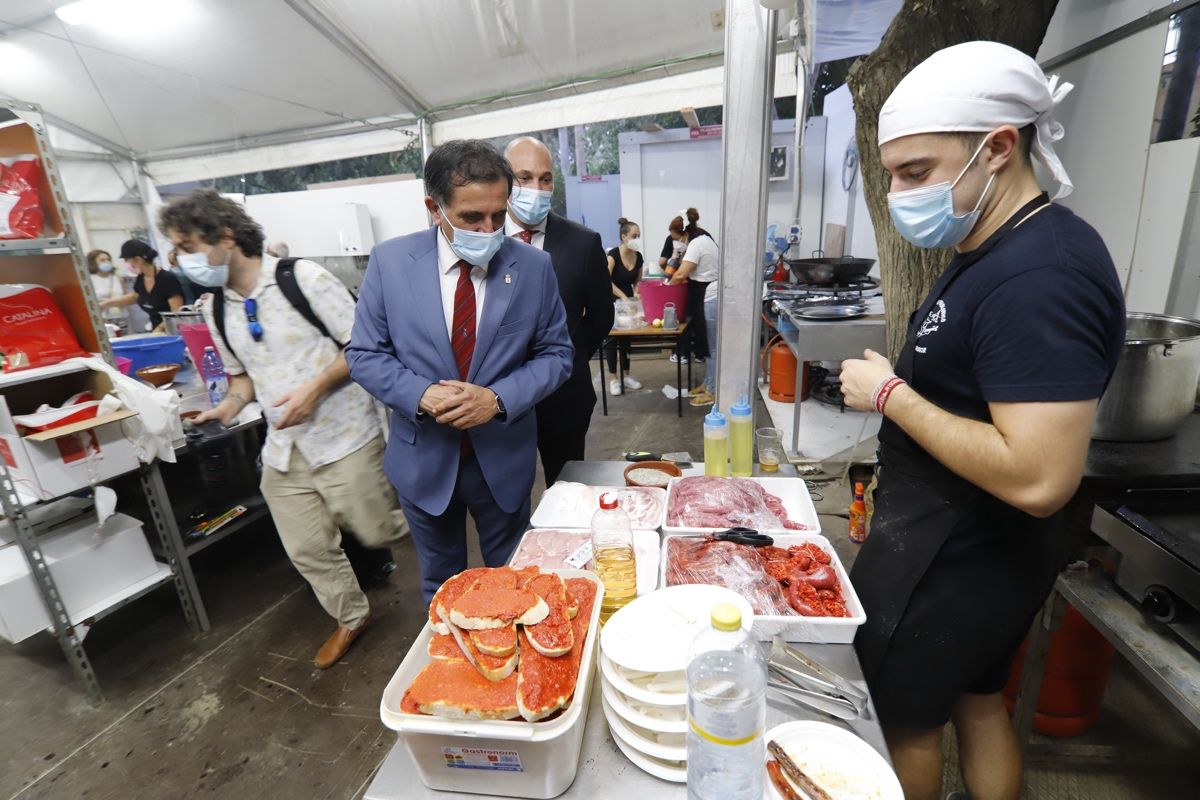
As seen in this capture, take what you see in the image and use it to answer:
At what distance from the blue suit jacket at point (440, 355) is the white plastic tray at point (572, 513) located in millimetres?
200

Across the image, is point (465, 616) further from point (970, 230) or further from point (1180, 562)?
point (1180, 562)

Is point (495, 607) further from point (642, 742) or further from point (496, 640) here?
point (642, 742)

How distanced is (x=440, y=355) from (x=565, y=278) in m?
0.94

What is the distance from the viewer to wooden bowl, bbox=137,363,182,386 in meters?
3.14

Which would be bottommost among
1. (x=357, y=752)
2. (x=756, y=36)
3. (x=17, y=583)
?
(x=357, y=752)

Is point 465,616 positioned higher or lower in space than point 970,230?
lower

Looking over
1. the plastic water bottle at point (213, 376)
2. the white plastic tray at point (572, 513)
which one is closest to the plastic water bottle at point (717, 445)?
the white plastic tray at point (572, 513)

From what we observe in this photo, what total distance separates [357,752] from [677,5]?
224 inches

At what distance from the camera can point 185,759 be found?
216 cm

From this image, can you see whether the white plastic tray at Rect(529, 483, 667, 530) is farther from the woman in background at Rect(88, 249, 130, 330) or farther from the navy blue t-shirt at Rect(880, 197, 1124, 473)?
the woman in background at Rect(88, 249, 130, 330)

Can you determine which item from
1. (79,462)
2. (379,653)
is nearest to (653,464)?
(379,653)

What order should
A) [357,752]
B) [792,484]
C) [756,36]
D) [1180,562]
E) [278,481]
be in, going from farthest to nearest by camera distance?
[278,481] → [357,752] → [756,36] → [792,484] → [1180,562]

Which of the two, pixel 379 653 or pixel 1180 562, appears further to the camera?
pixel 379 653

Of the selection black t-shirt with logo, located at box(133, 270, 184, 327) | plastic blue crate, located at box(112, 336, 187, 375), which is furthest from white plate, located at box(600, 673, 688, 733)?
black t-shirt with logo, located at box(133, 270, 184, 327)
